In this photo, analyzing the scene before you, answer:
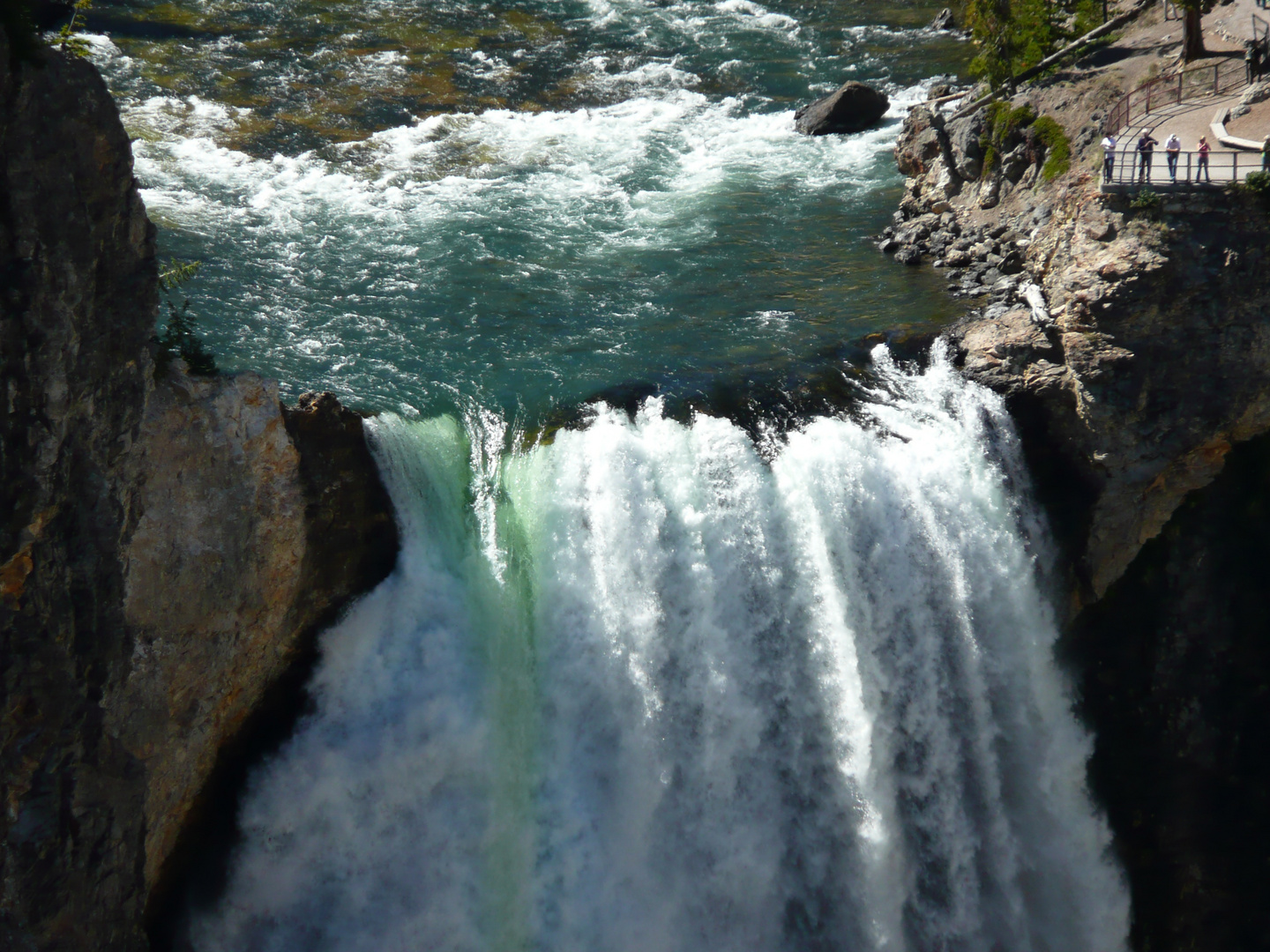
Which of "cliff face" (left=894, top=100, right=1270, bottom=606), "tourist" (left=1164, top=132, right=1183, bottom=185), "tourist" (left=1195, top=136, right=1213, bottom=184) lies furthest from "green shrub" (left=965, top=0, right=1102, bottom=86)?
"tourist" (left=1195, top=136, right=1213, bottom=184)

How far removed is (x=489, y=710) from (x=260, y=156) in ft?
76.6

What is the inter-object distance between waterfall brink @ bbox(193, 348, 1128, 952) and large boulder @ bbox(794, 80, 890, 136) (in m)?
19.3

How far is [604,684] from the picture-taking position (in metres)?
17.9

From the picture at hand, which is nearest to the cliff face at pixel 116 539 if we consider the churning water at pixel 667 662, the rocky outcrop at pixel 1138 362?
the churning water at pixel 667 662

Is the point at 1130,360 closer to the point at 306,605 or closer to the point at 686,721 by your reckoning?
the point at 686,721

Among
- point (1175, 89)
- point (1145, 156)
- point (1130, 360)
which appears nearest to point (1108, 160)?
point (1145, 156)

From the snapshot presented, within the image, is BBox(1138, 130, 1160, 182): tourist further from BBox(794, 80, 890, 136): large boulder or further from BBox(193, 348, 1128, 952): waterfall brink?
BBox(794, 80, 890, 136): large boulder

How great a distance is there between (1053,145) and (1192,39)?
409 cm

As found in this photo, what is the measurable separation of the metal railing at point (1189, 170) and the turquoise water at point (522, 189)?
4.89 m

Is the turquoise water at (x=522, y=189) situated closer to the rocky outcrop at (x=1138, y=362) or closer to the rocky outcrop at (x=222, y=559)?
the rocky outcrop at (x=222, y=559)

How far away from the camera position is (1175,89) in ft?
77.6

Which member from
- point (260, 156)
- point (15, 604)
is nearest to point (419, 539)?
point (15, 604)

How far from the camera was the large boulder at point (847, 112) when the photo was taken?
35.2 metres

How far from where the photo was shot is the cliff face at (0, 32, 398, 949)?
38.5 ft
